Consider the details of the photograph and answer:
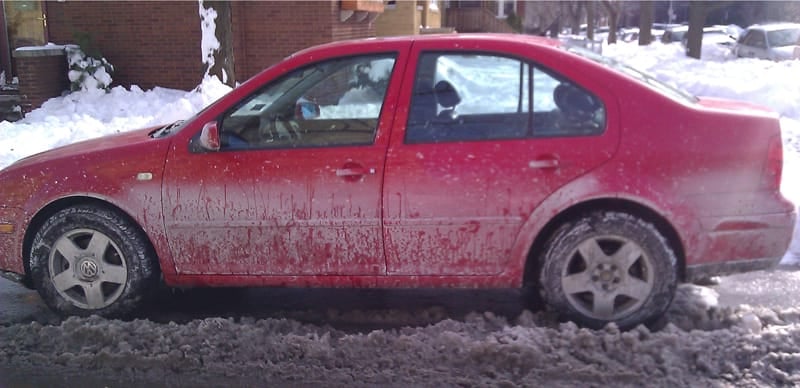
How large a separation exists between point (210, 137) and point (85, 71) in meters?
9.08

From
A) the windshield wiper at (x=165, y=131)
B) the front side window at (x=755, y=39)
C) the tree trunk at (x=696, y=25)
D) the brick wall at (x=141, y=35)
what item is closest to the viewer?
the windshield wiper at (x=165, y=131)

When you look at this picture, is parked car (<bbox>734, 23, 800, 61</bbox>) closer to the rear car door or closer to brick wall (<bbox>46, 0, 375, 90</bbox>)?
brick wall (<bbox>46, 0, 375, 90</bbox>)

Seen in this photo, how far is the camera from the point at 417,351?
12.9 feet

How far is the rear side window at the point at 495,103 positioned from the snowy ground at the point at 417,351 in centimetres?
106

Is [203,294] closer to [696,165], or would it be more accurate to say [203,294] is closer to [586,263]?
[586,263]

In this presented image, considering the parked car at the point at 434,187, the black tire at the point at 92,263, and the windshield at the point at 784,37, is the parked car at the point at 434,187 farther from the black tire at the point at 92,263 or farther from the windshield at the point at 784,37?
the windshield at the point at 784,37

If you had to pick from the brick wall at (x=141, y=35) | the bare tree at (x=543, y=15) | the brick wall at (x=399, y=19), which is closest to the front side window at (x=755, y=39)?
the brick wall at (x=399, y=19)

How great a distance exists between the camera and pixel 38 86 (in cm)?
1198

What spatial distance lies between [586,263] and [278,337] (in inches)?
68.0

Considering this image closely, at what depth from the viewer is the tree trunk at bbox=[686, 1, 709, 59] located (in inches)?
794

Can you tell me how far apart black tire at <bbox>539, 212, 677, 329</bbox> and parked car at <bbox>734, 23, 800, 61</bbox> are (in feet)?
72.9

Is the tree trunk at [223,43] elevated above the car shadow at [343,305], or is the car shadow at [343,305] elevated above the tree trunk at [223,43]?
the tree trunk at [223,43]

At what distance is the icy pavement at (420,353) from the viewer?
3.71m

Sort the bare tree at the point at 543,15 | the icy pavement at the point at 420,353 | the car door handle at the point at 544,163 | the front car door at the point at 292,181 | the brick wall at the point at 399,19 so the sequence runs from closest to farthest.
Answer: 1. the icy pavement at the point at 420,353
2. the car door handle at the point at 544,163
3. the front car door at the point at 292,181
4. the brick wall at the point at 399,19
5. the bare tree at the point at 543,15
